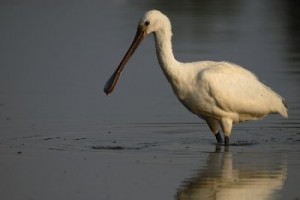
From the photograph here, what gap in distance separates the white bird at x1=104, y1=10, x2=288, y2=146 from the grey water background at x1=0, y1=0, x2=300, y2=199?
0.40 m

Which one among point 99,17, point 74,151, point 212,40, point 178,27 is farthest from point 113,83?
point 99,17

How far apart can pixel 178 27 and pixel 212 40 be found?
2783 mm

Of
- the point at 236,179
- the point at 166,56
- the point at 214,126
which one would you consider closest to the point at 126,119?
the point at 214,126

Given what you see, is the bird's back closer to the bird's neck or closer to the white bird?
the white bird

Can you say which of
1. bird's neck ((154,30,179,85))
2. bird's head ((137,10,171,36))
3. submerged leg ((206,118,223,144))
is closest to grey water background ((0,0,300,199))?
submerged leg ((206,118,223,144))

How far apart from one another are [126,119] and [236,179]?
15.5ft

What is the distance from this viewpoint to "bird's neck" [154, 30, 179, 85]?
15096mm

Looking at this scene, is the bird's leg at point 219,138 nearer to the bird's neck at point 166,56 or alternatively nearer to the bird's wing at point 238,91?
the bird's wing at point 238,91

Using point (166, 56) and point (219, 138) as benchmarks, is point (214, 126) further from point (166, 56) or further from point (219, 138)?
point (166, 56)

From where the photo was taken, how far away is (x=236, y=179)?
41.5 ft

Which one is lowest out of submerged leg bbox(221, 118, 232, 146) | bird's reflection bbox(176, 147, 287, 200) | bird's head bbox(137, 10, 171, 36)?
bird's reflection bbox(176, 147, 287, 200)

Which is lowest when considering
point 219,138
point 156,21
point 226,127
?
point 219,138

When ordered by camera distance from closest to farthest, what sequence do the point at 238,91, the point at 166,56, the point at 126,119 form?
1. the point at 166,56
2. the point at 238,91
3. the point at 126,119

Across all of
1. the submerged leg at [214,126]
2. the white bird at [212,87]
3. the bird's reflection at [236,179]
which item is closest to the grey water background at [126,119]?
the bird's reflection at [236,179]
